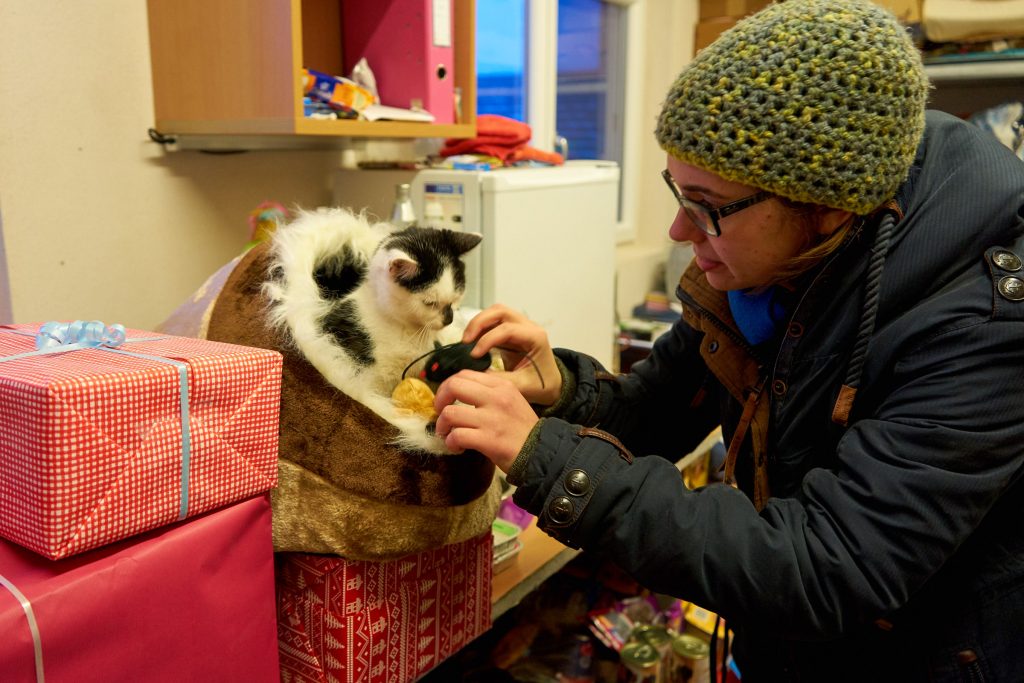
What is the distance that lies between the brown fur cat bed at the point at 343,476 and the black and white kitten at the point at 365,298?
0.02 m

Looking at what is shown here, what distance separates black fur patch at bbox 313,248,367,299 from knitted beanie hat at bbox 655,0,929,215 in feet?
1.44

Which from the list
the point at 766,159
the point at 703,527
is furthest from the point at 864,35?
the point at 703,527

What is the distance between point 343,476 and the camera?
0.82 meters

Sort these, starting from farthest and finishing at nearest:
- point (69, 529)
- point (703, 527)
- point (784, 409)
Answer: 1. point (784, 409)
2. point (703, 527)
3. point (69, 529)

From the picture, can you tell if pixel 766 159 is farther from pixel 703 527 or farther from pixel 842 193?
pixel 703 527

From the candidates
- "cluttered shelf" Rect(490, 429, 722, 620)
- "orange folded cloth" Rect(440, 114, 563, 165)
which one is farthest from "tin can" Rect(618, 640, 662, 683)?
"orange folded cloth" Rect(440, 114, 563, 165)

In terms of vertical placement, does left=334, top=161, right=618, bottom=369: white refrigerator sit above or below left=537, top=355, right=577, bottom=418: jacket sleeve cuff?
above

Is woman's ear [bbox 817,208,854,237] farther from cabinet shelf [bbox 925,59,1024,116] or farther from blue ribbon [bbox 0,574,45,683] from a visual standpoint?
cabinet shelf [bbox 925,59,1024,116]

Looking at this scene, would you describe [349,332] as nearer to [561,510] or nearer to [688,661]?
[561,510]

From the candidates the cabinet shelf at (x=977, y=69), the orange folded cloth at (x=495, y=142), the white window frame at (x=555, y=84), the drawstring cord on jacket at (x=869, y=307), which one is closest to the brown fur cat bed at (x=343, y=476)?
the drawstring cord on jacket at (x=869, y=307)

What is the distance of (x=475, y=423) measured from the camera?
77cm

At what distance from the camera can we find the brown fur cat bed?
2.69 feet

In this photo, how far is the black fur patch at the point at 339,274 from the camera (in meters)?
0.94

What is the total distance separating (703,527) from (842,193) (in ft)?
1.13
